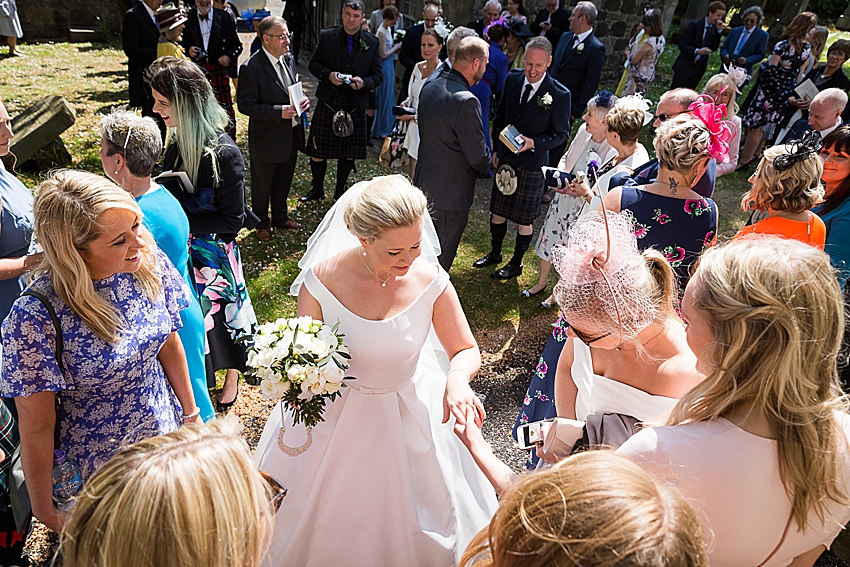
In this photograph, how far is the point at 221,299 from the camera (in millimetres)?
3889

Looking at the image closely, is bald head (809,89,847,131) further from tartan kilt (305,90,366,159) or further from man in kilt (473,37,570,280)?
tartan kilt (305,90,366,159)

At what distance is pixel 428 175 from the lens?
522 centimetres

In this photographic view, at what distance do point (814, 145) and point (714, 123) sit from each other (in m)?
0.54

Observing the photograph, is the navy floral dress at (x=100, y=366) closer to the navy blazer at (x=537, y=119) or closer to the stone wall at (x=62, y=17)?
the navy blazer at (x=537, y=119)

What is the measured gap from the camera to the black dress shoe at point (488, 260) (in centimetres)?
628

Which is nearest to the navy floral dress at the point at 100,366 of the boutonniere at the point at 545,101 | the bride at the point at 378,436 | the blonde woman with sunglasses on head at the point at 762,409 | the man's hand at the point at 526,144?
the bride at the point at 378,436

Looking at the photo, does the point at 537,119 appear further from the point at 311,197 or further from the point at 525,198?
the point at 311,197

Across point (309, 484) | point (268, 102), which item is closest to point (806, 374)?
point (309, 484)

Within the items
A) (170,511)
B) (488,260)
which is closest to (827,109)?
(488,260)

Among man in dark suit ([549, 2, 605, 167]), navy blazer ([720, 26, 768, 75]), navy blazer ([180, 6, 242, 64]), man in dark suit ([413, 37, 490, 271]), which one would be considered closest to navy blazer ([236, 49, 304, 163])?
man in dark suit ([413, 37, 490, 271])

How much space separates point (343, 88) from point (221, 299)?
382 cm

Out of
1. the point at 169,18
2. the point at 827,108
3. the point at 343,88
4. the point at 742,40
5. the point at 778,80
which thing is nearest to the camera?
the point at 827,108

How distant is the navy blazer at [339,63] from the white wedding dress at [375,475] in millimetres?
4622

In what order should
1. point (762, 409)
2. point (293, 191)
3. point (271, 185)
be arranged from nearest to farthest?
point (762, 409) → point (271, 185) → point (293, 191)
